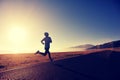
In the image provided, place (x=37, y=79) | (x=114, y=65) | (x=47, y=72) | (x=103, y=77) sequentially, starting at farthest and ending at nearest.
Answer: (x=114, y=65) < (x=47, y=72) < (x=103, y=77) < (x=37, y=79)

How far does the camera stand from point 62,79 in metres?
8.20

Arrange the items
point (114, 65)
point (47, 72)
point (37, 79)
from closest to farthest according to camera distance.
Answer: point (37, 79) < point (47, 72) < point (114, 65)

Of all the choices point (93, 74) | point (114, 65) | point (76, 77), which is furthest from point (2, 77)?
point (114, 65)

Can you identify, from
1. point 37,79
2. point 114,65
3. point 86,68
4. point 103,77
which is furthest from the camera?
point 114,65

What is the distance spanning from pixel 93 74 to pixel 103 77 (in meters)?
0.60

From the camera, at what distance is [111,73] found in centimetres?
952

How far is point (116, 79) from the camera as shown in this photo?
8477 mm

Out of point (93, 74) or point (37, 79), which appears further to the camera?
point (93, 74)

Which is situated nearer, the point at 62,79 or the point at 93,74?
the point at 62,79

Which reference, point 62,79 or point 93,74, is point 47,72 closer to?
point 62,79

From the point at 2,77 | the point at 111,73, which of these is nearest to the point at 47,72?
the point at 2,77

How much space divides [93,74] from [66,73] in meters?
1.26

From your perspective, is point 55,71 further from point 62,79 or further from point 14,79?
point 14,79

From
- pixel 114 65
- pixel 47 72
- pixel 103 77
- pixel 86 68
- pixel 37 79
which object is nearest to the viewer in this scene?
pixel 37 79
